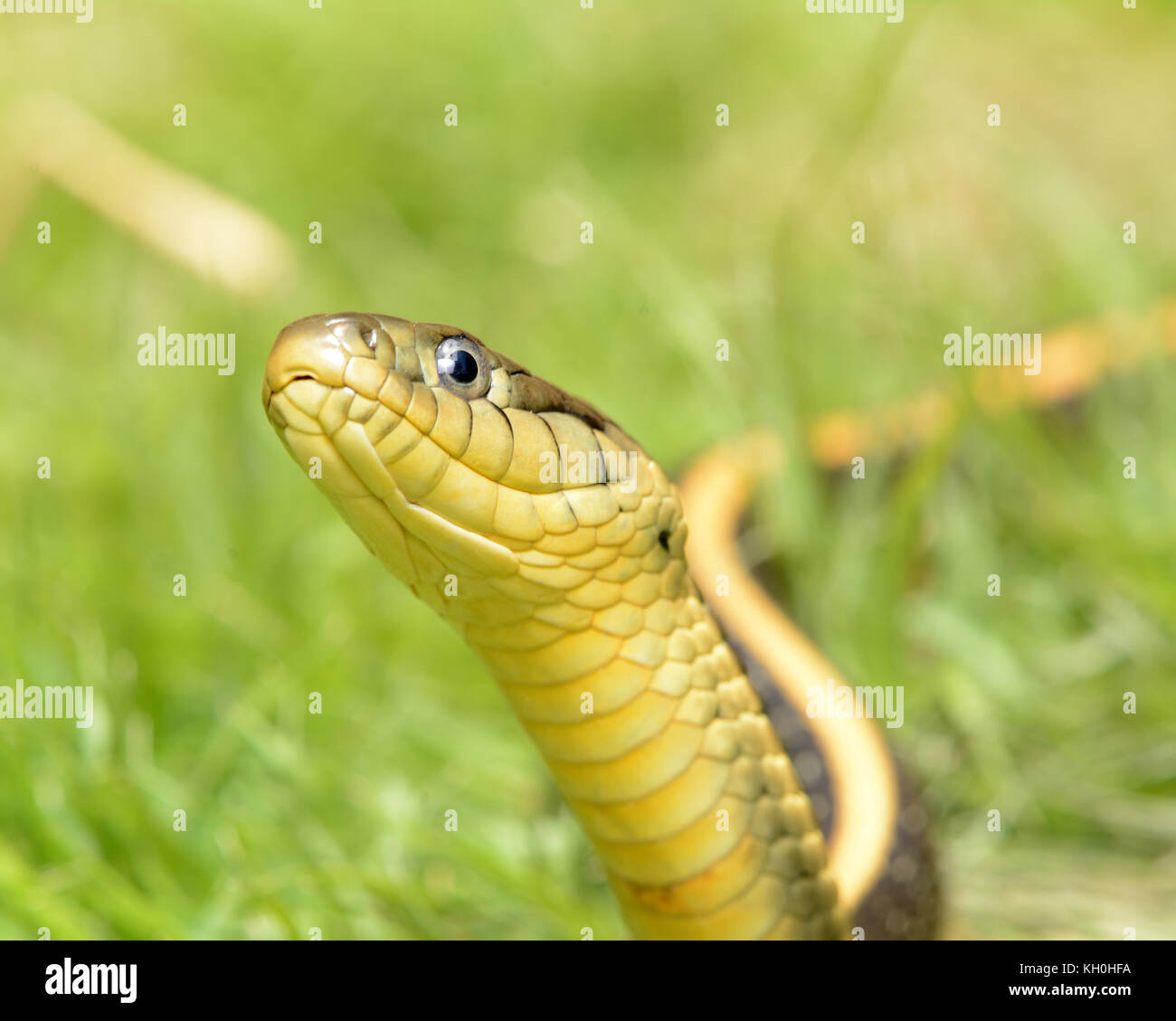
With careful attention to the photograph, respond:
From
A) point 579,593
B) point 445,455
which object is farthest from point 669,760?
point 445,455

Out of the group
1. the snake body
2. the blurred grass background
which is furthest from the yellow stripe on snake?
the blurred grass background

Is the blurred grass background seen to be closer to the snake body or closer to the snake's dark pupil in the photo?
the snake body

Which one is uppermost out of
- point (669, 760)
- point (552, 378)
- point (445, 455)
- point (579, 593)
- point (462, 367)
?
point (552, 378)

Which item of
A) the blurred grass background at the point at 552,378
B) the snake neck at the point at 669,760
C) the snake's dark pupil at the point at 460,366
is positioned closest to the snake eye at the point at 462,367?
the snake's dark pupil at the point at 460,366

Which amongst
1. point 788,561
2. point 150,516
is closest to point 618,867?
point 788,561

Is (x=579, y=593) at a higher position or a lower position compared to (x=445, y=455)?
lower

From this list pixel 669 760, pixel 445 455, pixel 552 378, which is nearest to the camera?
pixel 445 455

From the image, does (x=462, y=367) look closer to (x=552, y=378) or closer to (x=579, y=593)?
(x=579, y=593)

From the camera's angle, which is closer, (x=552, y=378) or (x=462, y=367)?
(x=462, y=367)
